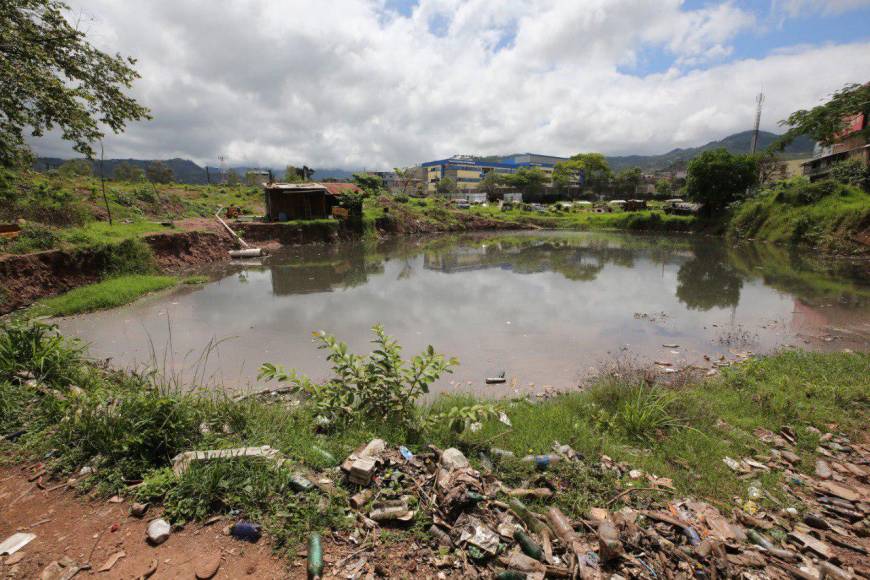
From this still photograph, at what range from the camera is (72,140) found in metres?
7.04

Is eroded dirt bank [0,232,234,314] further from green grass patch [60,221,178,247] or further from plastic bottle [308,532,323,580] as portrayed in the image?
plastic bottle [308,532,323,580]

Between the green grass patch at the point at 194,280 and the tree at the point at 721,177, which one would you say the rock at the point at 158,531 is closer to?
the green grass patch at the point at 194,280

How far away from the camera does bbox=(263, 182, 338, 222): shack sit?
26.1m

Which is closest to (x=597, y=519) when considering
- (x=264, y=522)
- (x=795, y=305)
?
(x=264, y=522)

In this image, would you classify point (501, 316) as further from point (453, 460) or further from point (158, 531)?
point (158, 531)

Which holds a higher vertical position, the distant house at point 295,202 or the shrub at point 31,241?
the distant house at point 295,202

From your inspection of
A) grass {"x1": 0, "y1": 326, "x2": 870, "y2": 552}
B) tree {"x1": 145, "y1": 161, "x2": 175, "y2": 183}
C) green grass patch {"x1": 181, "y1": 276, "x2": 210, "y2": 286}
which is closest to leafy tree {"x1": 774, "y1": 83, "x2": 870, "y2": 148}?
grass {"x1": 0, "y1": 326, "x2": 870, "y2": 552}

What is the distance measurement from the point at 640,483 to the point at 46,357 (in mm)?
6525

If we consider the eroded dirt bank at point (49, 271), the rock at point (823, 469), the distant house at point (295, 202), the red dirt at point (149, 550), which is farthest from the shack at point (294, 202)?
the rock at point (823, 469)

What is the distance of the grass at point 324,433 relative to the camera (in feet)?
9.53

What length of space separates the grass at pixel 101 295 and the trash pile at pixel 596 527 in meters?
10.3

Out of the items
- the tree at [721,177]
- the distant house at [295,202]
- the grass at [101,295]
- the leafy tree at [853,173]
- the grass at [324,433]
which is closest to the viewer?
the grass at [324,433]

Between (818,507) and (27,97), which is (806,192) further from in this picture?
(27,97)

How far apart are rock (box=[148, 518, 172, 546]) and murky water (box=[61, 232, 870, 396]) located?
354 centimetres
